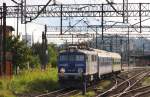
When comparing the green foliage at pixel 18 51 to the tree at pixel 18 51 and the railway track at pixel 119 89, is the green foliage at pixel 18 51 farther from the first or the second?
the railway track at pixel 119 89

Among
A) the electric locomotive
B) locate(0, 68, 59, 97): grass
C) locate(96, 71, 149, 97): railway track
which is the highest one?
the electric locomotive

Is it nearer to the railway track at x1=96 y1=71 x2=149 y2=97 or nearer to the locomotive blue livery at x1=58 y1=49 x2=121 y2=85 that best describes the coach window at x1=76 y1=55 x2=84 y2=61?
the locomotive blue livery at x1=58 y1=49 x2=121 y2=85

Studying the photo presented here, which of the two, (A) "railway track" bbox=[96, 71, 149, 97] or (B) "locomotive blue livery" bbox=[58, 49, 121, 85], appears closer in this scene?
(A) "railway track" bbox=[96, 71, 149, 97]

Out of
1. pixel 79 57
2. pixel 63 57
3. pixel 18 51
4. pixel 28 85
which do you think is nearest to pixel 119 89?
pixel 79 57

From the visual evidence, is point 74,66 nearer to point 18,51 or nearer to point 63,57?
point 63,57

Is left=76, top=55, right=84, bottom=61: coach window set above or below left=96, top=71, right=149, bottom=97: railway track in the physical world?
above

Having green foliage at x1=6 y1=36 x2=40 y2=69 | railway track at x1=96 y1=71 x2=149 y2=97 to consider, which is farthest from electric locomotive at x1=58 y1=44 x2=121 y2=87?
green foliage at x1=6 y1=36 x2=40 y2=69

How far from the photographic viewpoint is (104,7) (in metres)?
45.3

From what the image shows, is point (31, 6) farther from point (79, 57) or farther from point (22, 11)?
point (79, 57)

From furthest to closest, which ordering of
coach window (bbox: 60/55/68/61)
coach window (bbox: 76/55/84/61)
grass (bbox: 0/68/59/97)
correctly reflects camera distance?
1. coach window (bbox: 60/55/68/61)
2. coach window (bbox: 76/55/84/61)
3. grass (bbox: 0/68/59/97)

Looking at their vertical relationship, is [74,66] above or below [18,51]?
below

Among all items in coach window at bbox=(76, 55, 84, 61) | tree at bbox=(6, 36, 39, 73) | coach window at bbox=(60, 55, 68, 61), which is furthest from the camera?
tree at bbox=(6, 36, 39, 73)

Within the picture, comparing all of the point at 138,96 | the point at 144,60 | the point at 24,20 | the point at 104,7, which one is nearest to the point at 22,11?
the point at 24,20

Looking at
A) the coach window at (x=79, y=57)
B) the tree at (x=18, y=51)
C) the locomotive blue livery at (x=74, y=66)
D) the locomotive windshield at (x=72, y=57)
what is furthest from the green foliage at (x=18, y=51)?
the coach window at (x=79, y=57)
